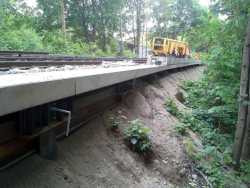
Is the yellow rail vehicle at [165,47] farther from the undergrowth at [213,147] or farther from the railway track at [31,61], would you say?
A: the railway track at [31,61]

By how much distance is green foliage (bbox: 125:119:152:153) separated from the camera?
14.9 ft

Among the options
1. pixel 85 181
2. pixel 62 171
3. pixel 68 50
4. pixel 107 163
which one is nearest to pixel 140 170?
pixel 107 163

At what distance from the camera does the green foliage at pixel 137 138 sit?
455 centimetres

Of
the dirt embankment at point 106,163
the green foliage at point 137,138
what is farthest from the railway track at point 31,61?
the green foliage at point 137,138

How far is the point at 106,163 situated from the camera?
387cm

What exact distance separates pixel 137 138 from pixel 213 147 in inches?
86.0

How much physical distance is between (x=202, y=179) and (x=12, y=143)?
3.86 metres

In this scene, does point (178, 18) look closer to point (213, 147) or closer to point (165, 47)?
point (165, 47)

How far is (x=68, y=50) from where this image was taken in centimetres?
1511

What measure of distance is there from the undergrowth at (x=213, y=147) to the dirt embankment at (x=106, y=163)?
49cm

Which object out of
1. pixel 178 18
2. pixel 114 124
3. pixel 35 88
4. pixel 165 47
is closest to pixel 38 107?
pixel 35 88

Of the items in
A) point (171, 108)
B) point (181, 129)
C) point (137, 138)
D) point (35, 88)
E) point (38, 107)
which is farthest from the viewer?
point (171, 108)

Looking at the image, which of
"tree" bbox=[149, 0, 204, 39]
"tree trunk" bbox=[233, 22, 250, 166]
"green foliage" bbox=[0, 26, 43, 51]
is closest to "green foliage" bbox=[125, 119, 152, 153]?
"tree trunk" bbox=[233, 22, 250, 166]

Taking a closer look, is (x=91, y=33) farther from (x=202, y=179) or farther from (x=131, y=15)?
(x=202, y=179)
